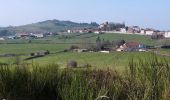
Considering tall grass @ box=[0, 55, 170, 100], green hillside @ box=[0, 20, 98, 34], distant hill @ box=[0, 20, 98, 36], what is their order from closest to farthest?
1. tall grass @ box=[0, 55, 170, 100]
2. distant hill @ box=[0, 20, 98, 36]
3. green hillside @ box=[0, 20, 98, 34]

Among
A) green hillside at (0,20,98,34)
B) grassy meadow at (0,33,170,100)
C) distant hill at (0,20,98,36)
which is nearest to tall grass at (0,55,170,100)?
grassy meadow at (0,33,170,100)

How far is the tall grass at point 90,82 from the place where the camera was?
3.72 meters

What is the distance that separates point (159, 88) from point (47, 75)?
5.82ft

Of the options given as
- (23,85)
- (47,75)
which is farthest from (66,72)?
(23,85)

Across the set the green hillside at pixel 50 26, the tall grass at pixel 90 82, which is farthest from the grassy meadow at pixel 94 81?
the green hillside at pixel 50 26

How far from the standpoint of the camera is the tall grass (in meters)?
3.72

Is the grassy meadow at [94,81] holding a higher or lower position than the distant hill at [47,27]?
higher

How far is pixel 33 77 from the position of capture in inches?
200

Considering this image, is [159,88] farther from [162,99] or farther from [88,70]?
[88,70]

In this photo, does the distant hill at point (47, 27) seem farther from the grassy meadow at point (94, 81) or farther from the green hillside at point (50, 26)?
the grassy meadow at point (94, 81)

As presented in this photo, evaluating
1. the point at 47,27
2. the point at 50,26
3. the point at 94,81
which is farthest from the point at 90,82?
the point at 50,26

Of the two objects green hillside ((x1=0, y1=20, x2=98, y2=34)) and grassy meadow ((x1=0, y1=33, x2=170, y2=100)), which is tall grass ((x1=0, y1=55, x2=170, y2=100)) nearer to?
grassy meadow ((x1=0, y1=33, x2=170, y2=100))

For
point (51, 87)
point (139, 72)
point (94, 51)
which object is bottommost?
point (94, 51)

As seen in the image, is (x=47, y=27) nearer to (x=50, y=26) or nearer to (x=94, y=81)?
(x=50, y=26)
